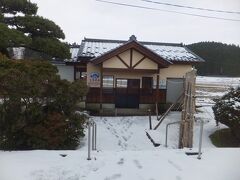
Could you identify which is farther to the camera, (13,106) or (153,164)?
(13,106)

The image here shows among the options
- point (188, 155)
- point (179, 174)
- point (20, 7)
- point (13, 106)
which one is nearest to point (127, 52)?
point (20, 7)

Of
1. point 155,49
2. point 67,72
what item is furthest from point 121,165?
point 155,49

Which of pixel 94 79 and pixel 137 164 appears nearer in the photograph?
pixel 137 164

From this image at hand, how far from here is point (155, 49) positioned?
64.8 ft

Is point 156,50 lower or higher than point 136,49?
higher

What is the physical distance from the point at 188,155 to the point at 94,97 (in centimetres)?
1084

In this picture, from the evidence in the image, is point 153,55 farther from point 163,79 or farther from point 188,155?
point 188,155

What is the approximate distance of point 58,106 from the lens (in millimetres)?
8680

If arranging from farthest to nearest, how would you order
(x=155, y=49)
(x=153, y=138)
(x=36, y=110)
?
1. (x=155, y=49)
2. (x=153, y=138)
3. (x=36, y=110)

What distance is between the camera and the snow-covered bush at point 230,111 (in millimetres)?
9885

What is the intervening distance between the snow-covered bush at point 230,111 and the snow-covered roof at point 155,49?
6952 millimetres

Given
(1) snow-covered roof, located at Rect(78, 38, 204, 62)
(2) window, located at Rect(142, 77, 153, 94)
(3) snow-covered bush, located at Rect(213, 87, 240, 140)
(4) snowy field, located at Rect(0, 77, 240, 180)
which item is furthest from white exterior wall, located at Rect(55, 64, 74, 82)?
(4) snowy field, located at Rect(0, 77, 240, 180)

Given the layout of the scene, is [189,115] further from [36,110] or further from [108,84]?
[108,84]

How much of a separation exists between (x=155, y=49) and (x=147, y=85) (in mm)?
3540
